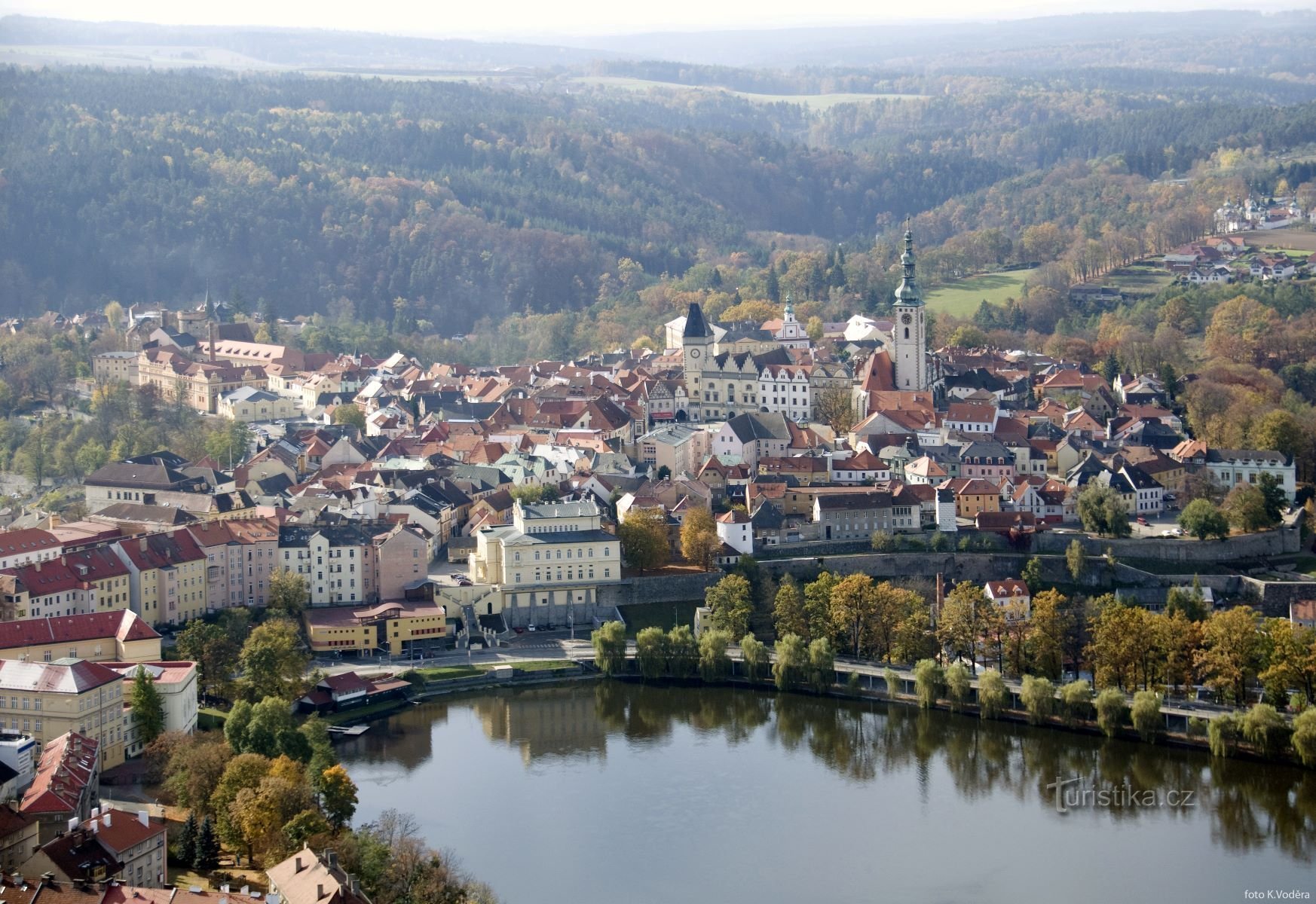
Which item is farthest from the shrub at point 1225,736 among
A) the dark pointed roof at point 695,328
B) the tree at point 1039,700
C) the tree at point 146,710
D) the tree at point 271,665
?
the dark pointed roof at point 695,328

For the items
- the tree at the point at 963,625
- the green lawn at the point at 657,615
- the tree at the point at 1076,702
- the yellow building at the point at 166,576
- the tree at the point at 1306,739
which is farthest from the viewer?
the green lawn at the point at 657,615

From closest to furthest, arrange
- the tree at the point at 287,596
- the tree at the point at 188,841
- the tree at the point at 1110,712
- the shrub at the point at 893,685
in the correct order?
the tree at the point at 188,841, the tree at the point at 1110,712, the shrub at the point at 893,685, the tree at the point at 287,596

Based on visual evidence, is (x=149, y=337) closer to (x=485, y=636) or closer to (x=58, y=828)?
(x=485, y=636)

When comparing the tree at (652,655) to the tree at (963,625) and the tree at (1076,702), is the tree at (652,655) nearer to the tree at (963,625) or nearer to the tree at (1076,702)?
the tree at (963,625)

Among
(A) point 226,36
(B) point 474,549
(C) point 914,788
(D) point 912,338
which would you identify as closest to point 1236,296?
(D) point 912,338

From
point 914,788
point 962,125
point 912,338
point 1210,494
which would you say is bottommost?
point 914,788

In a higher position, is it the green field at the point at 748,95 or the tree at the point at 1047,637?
the green field at the point at 748,95

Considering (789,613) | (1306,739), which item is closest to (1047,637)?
(789,613)
